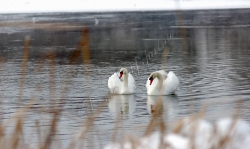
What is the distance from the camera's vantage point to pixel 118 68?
15.3 meters

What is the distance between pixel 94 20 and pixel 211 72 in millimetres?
18124

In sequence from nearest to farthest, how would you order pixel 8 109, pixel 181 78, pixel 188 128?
pixel 188 128, pixel 8 109, pixel 181 78

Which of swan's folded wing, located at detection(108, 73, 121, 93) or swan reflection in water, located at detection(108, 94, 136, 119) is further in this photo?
swan's folded wing, located at detection(108, 73, 121, 93)

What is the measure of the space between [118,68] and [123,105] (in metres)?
4.69

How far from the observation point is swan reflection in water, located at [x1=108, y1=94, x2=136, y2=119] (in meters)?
9.52

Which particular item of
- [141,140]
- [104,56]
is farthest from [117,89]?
[141,140]

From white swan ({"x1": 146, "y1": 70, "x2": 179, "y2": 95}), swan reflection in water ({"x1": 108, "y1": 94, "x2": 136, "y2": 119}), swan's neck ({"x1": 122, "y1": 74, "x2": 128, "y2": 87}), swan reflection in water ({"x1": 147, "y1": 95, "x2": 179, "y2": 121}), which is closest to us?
swan reflection in water ({"x1": 147, "y1": 95, "x2": 179, "y2": 121})

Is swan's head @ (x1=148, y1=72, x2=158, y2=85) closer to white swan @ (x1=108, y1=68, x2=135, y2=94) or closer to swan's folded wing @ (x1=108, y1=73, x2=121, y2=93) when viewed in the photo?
white swan @ (x1=108, y1=68, x2=135, y2=94)

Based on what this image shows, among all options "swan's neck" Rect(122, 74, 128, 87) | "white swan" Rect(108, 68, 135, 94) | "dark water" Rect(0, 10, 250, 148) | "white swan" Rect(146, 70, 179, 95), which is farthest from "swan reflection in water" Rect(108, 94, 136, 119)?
"white swan" Rect(146, 70, 179, 95)

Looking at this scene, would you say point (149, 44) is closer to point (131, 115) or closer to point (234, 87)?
point (234, 87)

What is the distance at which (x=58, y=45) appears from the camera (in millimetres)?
21297

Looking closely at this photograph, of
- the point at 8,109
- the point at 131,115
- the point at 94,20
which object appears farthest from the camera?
the point at 94,20

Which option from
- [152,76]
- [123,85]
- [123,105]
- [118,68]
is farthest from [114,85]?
[118,68]

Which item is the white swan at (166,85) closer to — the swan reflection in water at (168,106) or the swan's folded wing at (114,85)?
the swan reflection in water at (168,106)
